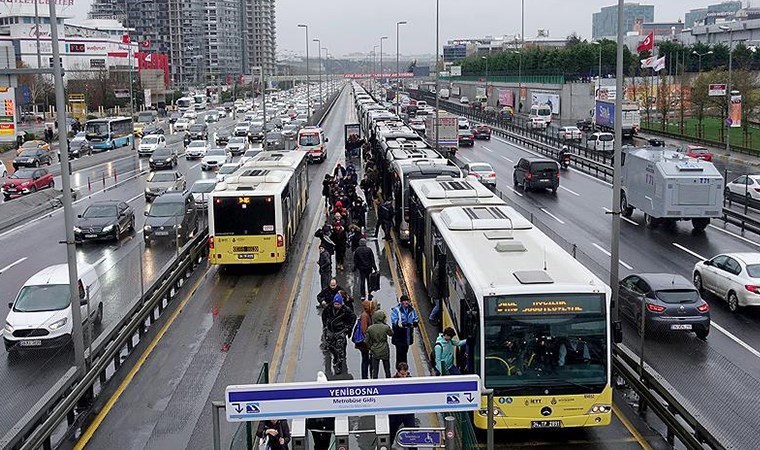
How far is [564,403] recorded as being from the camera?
40.7 feet

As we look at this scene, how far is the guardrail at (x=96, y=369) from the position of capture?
12.3 m

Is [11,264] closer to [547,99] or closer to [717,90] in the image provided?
[717,90]

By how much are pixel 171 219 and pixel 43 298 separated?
12.3 metres

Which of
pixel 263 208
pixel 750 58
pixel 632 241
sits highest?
pixel 750 58

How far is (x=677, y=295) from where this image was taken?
1892 centimetres

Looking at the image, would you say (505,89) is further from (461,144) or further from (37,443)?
(37,443)

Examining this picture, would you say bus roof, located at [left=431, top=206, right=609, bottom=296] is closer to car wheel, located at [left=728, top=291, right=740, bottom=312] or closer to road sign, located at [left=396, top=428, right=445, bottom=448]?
road sign, located at [left=396, top=428, right=445, bottom=448]

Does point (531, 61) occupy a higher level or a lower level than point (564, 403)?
higher

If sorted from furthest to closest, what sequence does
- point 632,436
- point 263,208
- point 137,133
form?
point 137,133
point 263,208
point 632,436

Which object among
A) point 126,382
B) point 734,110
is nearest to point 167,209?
point 126,382

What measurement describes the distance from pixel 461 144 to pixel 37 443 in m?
62.1

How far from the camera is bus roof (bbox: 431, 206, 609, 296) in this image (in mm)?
12617

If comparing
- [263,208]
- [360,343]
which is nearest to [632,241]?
[263,208]

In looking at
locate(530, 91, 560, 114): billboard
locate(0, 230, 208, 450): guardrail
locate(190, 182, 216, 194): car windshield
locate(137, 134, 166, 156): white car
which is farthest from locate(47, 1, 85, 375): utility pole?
locate(530, 91, 560, 114): billboard
